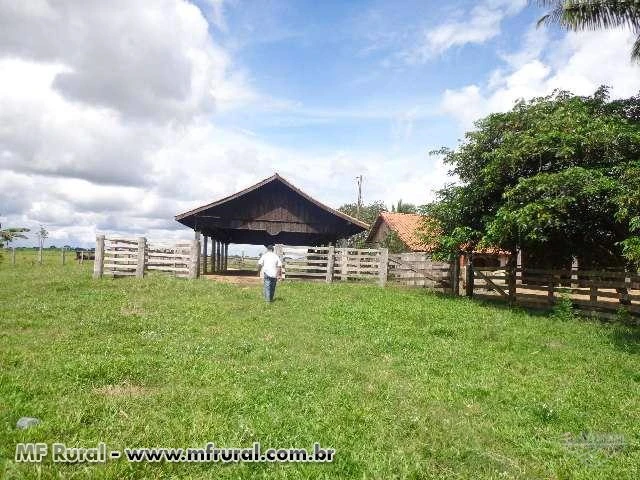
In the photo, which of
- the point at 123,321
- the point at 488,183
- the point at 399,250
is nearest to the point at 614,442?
the point at 123,321

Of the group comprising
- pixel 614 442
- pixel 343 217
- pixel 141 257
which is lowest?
pixel 614 442

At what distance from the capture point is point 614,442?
5457mm

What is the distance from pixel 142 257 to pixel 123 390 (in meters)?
15.3

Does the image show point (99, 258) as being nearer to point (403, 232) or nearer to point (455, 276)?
point (455, 276)

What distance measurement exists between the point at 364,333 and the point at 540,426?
5.63 m

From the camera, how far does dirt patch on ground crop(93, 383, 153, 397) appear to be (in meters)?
6.11

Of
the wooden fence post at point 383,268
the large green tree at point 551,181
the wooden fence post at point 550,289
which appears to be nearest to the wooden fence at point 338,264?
the wooden fence post at point 383,268

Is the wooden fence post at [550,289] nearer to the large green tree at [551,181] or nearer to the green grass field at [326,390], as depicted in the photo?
the large green tree at [551,181]

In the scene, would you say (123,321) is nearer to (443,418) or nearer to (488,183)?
(443,418)

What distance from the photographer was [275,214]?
24766mm

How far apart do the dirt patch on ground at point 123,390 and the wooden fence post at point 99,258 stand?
597 inches

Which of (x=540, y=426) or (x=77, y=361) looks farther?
(x=77, y=361)

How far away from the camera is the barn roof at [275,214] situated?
79.3 ft

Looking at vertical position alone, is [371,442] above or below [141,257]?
below
